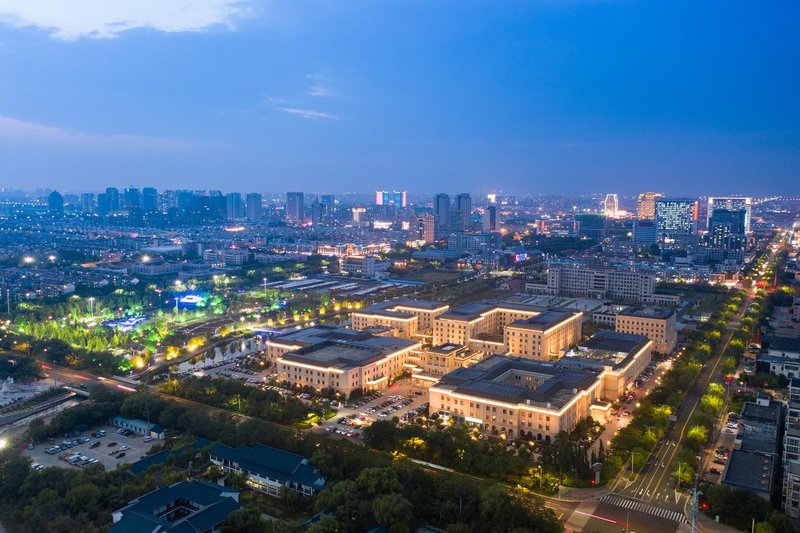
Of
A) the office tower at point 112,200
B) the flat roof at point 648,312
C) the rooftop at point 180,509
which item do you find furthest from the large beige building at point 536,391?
the office tower at point 112,200

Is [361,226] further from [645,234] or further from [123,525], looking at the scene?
[123,525]

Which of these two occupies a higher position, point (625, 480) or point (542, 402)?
point (542, 402)

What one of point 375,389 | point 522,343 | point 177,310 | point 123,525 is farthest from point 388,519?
point 177,310

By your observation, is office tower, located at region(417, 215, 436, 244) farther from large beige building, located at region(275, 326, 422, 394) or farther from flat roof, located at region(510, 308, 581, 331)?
large beige building, located at region(275, 326, 422, 394)

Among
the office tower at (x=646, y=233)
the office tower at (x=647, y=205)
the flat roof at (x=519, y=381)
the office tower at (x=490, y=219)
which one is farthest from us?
the office tower at (x=647, y=205)

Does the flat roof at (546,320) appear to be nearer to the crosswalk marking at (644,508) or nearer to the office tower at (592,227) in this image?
the crosswalk marking at (644,508)

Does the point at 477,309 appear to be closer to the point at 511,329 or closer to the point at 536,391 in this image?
the point at 511,329

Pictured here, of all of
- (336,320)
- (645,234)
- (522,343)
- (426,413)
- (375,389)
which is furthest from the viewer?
(645,234)
